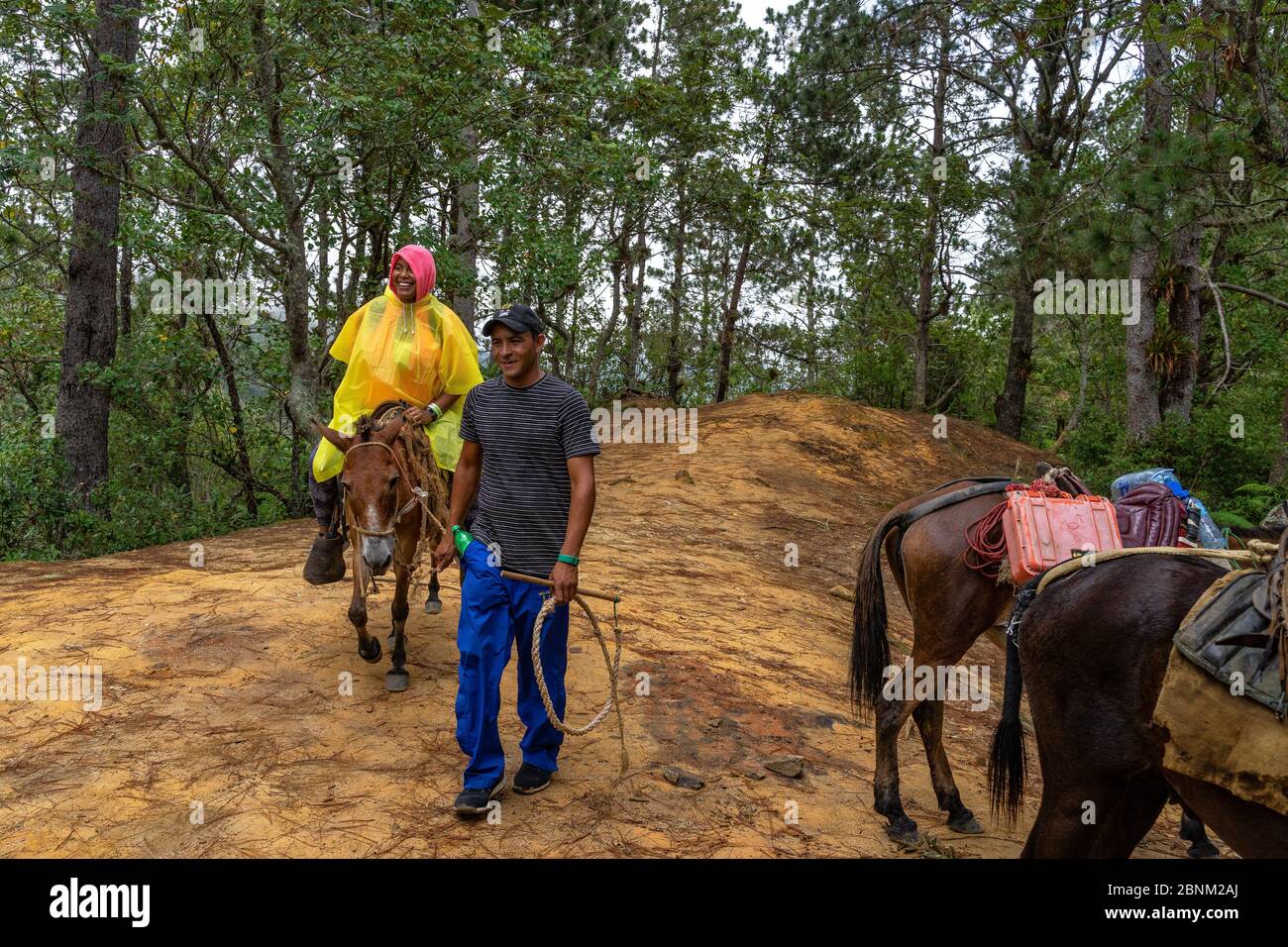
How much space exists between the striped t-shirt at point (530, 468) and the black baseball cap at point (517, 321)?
0.28 metres

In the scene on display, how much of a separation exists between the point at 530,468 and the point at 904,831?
95.8 inches

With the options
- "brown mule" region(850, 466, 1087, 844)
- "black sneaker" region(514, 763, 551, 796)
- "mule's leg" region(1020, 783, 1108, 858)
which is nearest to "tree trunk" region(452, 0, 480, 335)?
"brown mule" region(850, 466, 1087, 844)

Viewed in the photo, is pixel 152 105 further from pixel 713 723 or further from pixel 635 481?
pixel 713 723

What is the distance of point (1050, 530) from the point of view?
12.6ft

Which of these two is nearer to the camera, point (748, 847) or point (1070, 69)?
point (748, 847)

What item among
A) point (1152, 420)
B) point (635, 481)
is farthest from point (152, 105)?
point (1152, 420)

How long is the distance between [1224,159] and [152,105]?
10.5 meters

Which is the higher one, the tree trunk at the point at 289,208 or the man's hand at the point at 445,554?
the tree trunk at the point at 289,208

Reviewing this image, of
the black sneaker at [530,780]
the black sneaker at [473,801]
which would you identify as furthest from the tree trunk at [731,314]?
the black sneaker at [473,801]

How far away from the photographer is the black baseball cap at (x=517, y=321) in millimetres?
3699

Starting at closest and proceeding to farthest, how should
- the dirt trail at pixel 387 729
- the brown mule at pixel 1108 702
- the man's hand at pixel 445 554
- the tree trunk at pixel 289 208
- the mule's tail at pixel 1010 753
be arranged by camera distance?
the brown mule at pixel 1108 702 → the mule's tail at pixel 1010 753 → the dirt trail at pixel 387 729 → the man's hand at pixel 445 554 → the tree trunk at pixel 289 208

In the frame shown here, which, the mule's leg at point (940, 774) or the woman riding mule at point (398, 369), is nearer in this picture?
the mule's leg at point (940, 774)

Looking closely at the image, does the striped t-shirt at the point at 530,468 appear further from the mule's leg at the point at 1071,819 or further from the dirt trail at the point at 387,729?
the mule's leg at the point at 1071,819

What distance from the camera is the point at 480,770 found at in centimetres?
376
